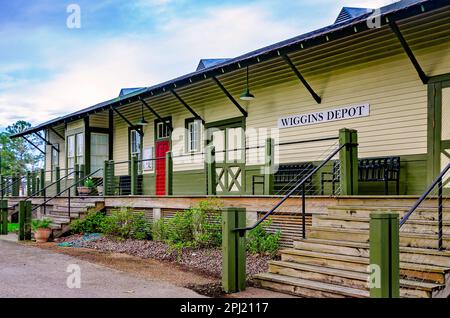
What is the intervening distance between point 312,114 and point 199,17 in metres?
8.99

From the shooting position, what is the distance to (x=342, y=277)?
5.94 m

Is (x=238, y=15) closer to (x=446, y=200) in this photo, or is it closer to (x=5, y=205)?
(x=5, y=205)

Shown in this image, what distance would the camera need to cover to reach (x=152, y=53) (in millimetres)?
22719

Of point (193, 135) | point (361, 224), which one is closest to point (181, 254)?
point (361, 224)

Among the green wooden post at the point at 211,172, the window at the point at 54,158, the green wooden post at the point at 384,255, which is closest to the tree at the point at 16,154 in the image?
the window at the point at 54,158

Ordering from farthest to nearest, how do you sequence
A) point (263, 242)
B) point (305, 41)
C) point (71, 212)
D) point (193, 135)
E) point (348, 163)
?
point (193, 135) → point (71, 212) → point (305, 41) → point (263, 242) → point (348, 163)

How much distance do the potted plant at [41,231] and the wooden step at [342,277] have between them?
7.57 m

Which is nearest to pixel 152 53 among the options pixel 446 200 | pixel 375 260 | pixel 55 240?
pixel 55 240

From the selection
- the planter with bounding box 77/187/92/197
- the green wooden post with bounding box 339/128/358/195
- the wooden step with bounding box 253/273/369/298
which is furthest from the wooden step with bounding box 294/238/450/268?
the planter with bounding box 77/187/92/197

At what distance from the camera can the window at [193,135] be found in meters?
14.6

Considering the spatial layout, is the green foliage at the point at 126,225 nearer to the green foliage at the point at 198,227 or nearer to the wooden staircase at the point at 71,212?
the wooden staircase at the point at 71,212

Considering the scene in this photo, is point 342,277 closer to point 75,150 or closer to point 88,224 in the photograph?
point 88,224

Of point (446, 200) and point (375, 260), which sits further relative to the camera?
Result: point (446, 200)

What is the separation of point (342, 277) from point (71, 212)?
9695mm
